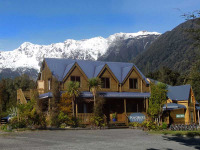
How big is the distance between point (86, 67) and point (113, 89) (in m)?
4.80

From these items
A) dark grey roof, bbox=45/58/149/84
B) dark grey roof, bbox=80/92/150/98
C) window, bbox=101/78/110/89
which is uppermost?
dark grey roof, bbox=45/58/149/84

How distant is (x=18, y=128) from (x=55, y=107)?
6.12 meters

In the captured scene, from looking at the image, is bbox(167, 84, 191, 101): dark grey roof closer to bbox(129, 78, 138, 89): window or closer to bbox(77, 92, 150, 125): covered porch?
bbox(77, 92, 150, 125): covered porch

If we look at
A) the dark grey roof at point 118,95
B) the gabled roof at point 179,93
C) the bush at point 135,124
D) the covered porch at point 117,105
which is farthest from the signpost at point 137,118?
the gabled roof at point 179,93

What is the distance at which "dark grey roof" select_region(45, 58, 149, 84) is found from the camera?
128 feet

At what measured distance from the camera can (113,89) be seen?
41.0 meters

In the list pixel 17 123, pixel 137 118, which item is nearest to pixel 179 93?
pixel 137 118

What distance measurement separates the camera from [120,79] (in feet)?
138

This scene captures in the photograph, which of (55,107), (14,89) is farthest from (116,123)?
(14,89)

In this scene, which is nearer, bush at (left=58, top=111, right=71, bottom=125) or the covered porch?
bush at (left=58, top=111, right=71, bottom=125)

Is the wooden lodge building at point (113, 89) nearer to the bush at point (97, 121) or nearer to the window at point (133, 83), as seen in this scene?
the window at point (133, 83)

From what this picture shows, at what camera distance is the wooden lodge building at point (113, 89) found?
3809 cm

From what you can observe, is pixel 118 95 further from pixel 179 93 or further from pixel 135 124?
pixel 179 93

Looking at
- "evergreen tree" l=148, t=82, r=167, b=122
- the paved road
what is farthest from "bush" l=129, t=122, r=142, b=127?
the paved road
